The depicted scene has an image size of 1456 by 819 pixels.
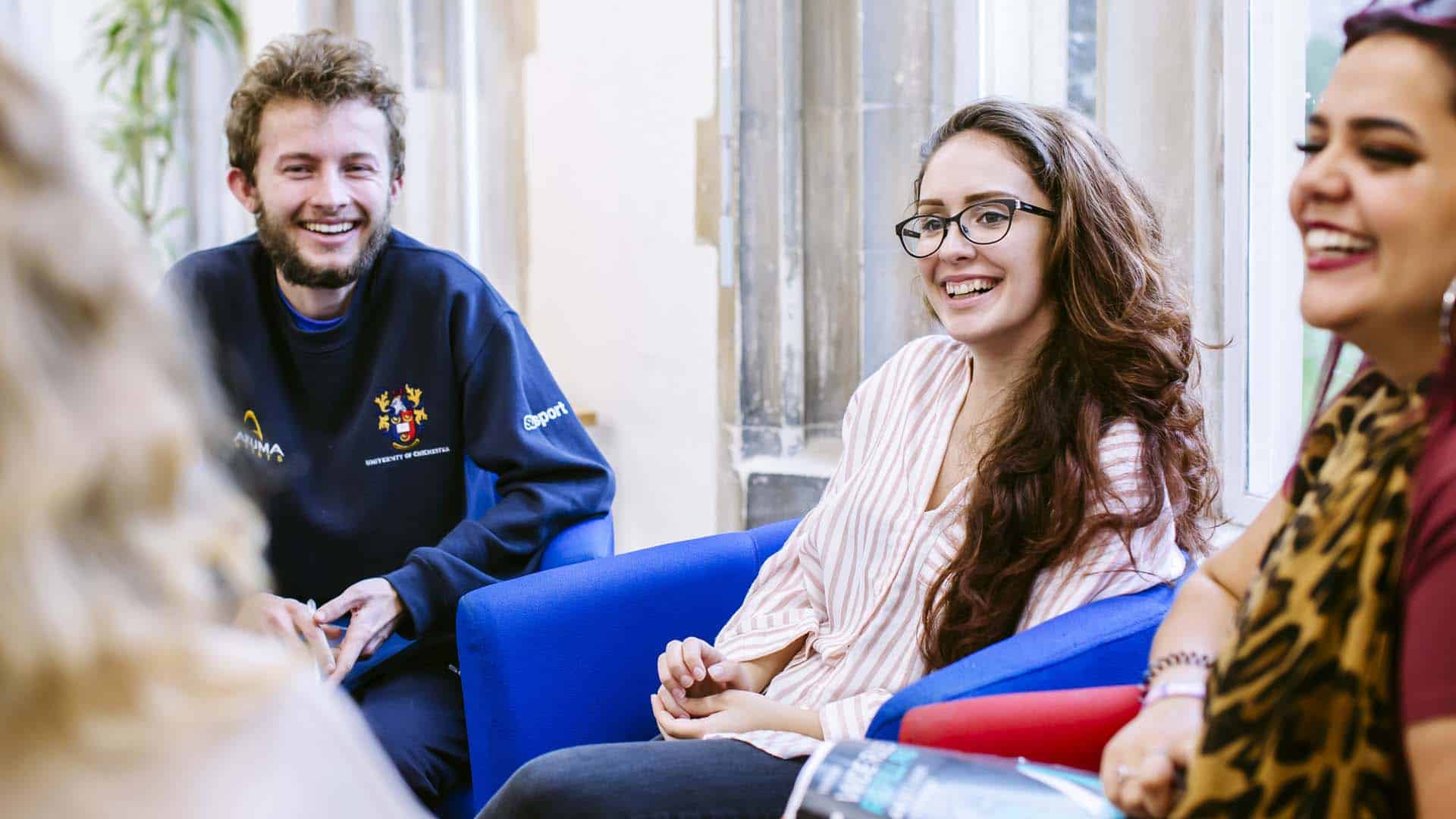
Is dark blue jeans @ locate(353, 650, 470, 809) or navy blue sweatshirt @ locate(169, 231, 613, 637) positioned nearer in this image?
dark blue jeans @ locate(353, 650, 470, 809)

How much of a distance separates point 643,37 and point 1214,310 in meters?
1.71

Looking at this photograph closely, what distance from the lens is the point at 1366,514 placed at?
84 centimetres

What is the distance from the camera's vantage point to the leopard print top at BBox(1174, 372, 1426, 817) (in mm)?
817

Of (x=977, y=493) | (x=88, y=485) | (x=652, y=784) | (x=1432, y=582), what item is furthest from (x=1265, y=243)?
(x=88, y=485)

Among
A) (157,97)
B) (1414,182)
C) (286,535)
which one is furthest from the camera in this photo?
(157,97)

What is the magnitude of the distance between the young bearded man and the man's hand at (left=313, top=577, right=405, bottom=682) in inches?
4.0

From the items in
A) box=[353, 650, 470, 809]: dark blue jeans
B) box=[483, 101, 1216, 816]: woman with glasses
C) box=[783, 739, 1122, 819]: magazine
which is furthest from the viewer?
box=[353, 650, 470, 809]: dark blue jeans

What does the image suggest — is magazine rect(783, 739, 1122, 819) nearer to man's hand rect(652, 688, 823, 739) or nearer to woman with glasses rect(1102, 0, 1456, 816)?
woman with glasses rect(1102, 0, 1456, 816)

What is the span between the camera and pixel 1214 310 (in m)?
2.16

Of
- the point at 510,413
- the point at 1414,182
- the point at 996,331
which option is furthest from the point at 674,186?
the point at 1414,182

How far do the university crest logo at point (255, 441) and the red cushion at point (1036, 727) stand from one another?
1173 mm

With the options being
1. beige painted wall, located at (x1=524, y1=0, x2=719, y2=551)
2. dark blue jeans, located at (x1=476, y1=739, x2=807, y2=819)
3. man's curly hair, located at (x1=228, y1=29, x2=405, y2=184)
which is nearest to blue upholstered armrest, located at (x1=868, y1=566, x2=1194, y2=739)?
dark blue jeans, located at (x1=476, y1=739, x2=807, y2=819)

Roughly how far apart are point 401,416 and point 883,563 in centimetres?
82

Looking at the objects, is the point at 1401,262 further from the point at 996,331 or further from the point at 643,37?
the point at 643,37
